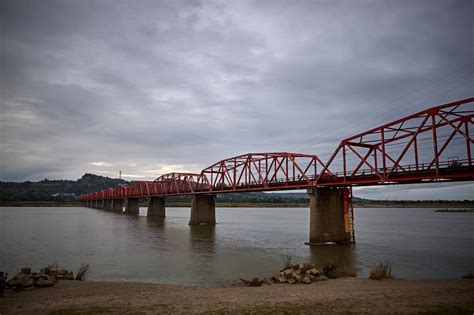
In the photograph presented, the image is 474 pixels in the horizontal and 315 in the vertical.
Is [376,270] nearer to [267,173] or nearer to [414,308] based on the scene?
[414,308]

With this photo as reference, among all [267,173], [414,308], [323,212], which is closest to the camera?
[414,308]

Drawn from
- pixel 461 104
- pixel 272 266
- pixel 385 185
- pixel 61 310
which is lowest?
pixel 272 266

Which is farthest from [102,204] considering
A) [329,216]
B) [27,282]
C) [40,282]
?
[27,282]

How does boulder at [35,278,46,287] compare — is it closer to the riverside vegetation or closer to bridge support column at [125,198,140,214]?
the riverside vegetation

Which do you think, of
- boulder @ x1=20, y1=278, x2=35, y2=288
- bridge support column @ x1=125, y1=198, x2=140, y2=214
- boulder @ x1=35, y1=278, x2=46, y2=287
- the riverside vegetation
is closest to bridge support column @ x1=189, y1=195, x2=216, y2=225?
the riverside vegetation

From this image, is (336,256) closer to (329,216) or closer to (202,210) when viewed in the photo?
(329,216)

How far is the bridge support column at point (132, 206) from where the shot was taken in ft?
412

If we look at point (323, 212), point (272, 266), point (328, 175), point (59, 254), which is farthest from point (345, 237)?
point (59, 254)

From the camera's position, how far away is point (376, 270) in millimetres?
18922

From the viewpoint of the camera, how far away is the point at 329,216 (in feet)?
128

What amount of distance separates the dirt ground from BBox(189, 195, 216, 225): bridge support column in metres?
51.3

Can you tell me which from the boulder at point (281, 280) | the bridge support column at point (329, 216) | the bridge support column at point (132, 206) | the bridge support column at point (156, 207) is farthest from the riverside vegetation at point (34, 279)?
the bridge support column at point (132, 206)

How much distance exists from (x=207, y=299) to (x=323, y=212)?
89.5ft

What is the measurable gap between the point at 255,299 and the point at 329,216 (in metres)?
27.3
